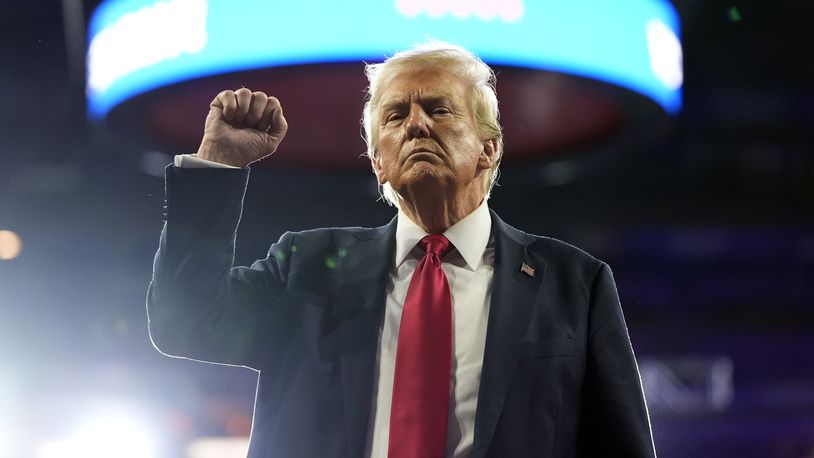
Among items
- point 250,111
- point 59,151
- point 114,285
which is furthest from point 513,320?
point 59,151

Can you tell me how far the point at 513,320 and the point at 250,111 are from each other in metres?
0.51

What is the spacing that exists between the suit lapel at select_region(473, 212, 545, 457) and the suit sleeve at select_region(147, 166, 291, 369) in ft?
1.25

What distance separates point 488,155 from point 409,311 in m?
0.35

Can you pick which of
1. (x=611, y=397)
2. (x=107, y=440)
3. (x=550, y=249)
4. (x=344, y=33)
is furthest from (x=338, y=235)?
(x=107, y=440)

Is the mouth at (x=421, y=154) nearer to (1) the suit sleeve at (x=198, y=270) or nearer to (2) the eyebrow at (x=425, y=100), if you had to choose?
(2) the eyebrow at (x=425, y=100)

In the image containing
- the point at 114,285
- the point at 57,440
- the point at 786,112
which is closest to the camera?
the point at 114,285

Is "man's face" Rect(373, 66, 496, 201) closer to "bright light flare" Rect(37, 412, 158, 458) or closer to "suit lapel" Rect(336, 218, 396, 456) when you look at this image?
"suit lapel" Rect(336, 218, 396, 456)

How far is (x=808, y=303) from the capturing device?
23.2ft

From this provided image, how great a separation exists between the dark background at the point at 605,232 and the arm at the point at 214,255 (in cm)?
190

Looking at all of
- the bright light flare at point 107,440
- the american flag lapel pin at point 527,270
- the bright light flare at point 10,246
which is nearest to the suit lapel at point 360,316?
the american flag lapel pin at point 527,270

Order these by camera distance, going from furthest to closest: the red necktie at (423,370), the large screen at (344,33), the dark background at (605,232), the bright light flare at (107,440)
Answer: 1. the bright light flare at (107,440)
2. the dark background at (605,232)
3. the large screen at (344,33)
4. the red necktie at (423,370)

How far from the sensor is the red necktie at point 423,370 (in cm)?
129

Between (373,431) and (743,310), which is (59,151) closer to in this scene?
(373,431)

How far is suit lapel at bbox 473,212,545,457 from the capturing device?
129 cm
